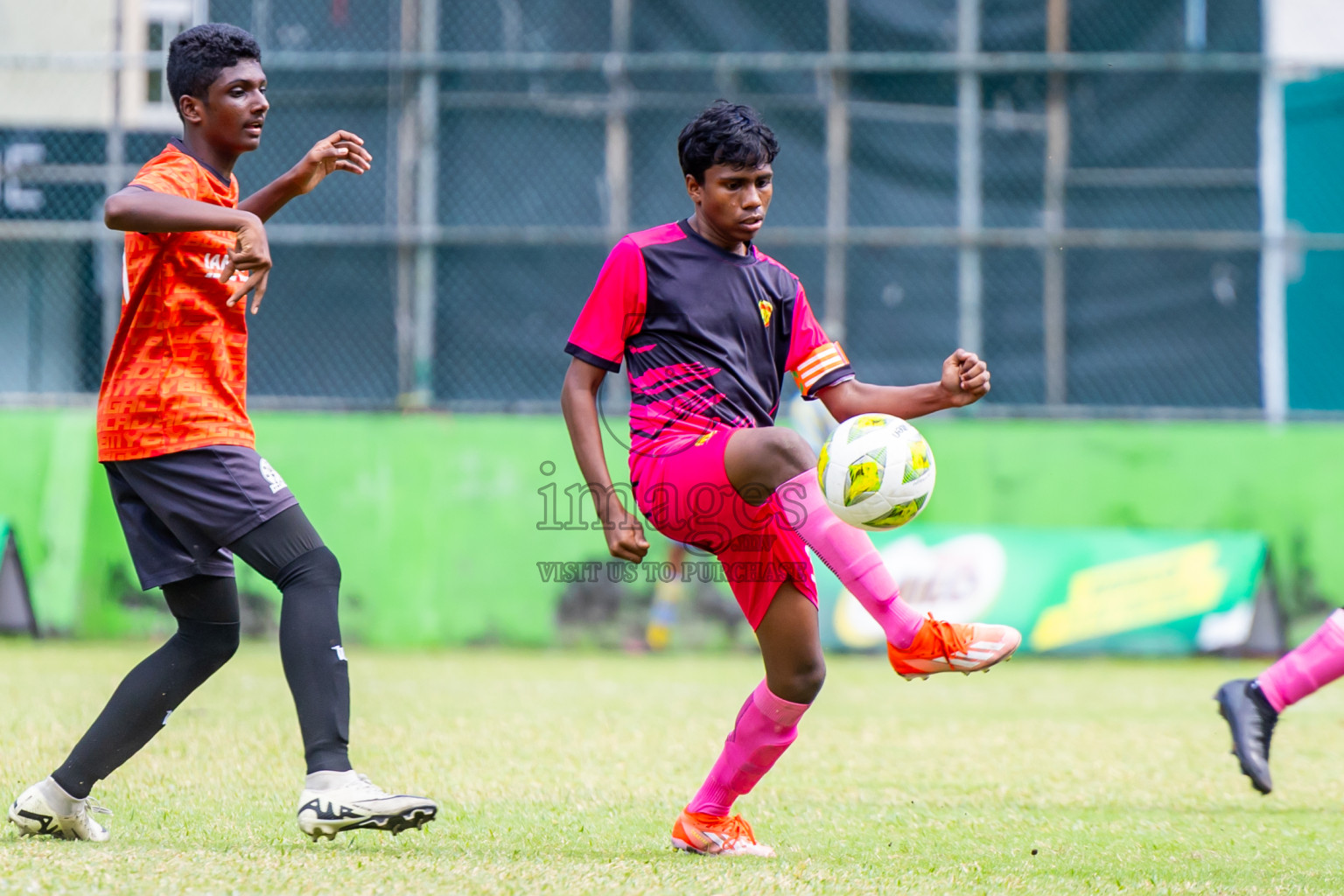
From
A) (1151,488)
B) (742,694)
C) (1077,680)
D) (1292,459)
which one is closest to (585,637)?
(742,694)

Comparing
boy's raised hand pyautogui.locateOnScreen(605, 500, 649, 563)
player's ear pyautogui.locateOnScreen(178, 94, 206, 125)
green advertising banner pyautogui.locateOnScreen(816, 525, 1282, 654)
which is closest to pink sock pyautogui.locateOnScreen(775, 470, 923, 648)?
boy's raised hand pyautogui.locateOnScreen(605, 500, 649, 563)

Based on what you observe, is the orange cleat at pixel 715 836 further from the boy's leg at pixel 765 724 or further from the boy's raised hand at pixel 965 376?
the boy's raised hand at pixel 965 376

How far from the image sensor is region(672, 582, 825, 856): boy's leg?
406cm

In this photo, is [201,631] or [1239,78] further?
[1239,78]

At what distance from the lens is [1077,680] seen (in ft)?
30.0

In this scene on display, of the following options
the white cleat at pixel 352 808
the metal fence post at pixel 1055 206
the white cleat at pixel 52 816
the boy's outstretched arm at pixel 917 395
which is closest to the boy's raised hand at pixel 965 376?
the boy's outstretched arm at pixel 917 395

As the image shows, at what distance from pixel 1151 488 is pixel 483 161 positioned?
560 centimetres

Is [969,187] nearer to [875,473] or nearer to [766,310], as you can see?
[766,310]

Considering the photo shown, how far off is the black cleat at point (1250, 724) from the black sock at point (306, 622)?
9.34 ft

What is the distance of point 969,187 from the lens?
11.5 m

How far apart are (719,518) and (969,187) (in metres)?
8.18

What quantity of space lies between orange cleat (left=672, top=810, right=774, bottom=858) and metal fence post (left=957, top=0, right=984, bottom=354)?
25.2 ft

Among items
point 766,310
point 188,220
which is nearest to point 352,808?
point 188,220

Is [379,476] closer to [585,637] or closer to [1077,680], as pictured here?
[585,637]
